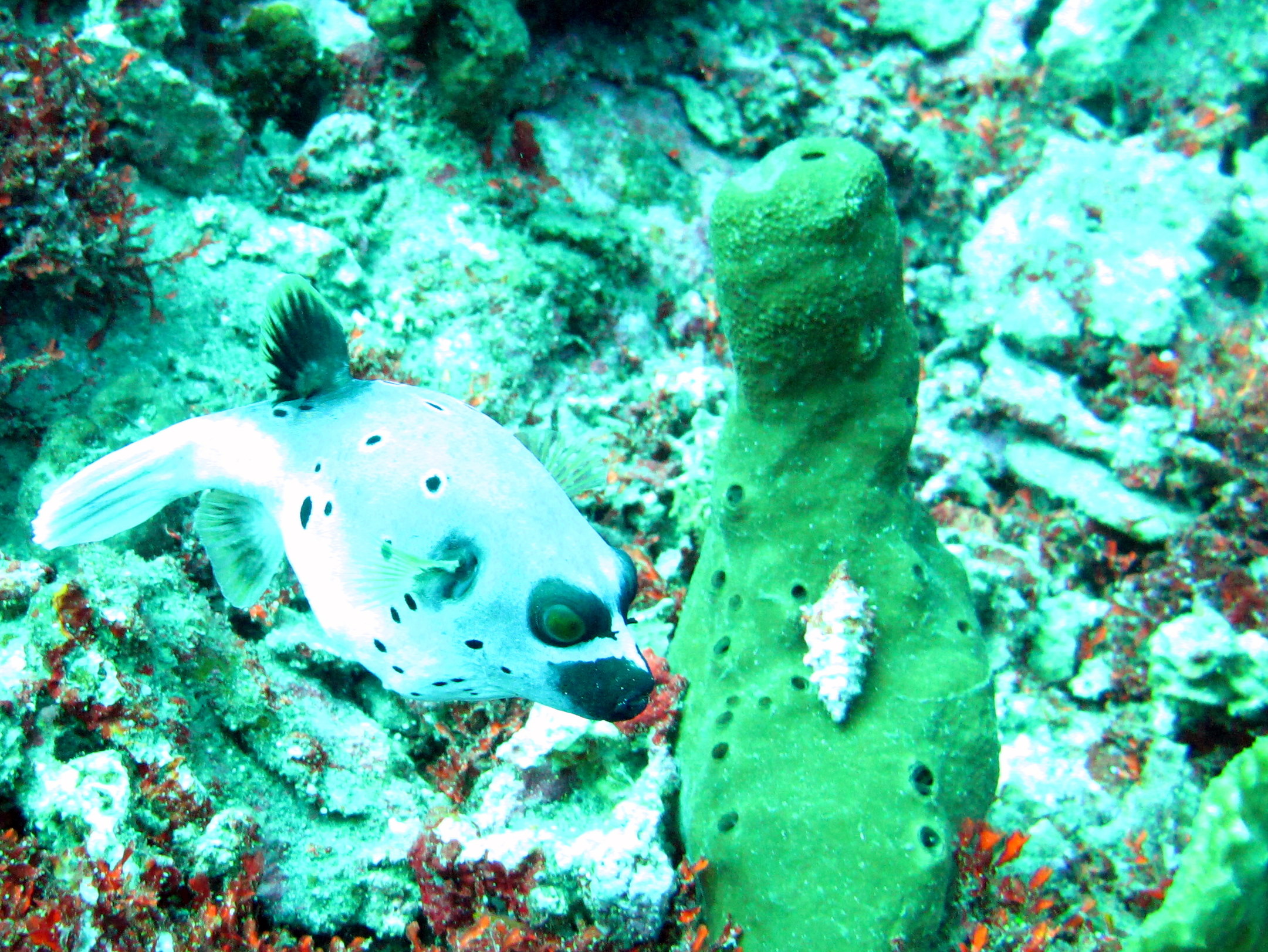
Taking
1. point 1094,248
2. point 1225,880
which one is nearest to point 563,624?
point 1225,880

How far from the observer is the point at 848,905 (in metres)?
2.59

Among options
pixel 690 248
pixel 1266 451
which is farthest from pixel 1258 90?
pixel 690 248

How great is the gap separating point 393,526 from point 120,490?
1052mm

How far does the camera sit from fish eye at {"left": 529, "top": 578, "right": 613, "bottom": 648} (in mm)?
1953

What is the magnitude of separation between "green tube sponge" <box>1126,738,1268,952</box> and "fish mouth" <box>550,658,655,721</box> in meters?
1.68

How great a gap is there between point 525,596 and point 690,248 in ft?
13.4

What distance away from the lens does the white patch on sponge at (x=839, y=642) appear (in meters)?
2.91

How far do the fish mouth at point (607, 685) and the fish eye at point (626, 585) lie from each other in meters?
0.15

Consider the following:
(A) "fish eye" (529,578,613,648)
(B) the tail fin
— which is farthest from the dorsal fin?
(A) "fish eye" (529,578,613,648)

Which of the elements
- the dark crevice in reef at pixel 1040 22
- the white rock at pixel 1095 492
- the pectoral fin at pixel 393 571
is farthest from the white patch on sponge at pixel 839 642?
the dark crevice in reef at pixel 1040 22

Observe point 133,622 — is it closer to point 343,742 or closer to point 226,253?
point 343,742

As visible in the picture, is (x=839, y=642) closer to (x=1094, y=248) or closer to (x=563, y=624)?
(x=563, y=624)

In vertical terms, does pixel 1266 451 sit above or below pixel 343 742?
above

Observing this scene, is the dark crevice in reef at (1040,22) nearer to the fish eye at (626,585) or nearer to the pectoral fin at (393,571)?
the fish eye at (626,585)
